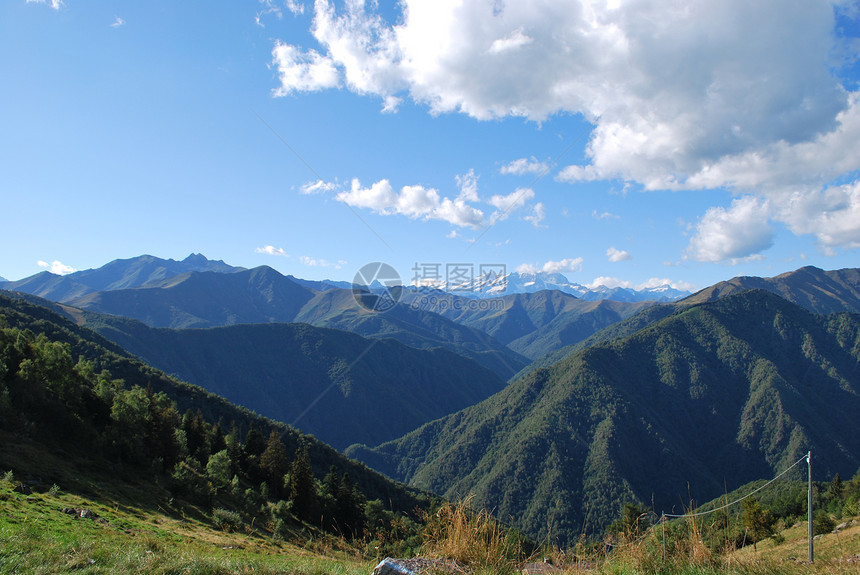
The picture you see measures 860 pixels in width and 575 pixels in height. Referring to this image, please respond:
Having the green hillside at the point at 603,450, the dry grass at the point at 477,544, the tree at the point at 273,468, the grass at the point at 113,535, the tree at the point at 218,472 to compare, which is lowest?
the green hillside at the point at 603,450

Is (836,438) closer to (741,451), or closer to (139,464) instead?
(741,451)

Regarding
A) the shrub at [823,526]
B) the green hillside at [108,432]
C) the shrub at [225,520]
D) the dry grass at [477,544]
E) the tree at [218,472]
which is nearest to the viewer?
the dry grass at [477,544]

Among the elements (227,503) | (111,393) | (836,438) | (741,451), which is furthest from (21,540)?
(836,438)

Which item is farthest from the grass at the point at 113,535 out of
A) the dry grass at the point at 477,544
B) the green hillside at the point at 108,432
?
the dry grass at the point at 477,544

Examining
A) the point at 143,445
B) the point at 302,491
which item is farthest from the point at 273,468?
the point at 143,445

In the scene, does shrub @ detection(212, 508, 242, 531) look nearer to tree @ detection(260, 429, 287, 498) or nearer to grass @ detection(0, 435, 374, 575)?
grass @ detection(0, 435, 374, 575)

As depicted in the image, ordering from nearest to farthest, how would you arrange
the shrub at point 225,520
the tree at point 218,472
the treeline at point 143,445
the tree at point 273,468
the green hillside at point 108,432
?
the shrub at point 225,520 < the green hillside at point 108,432 < the treeline at point 143,445 < the tree at point 218,472 < the tree at point 273,468

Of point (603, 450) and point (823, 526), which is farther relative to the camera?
point (603, 450)

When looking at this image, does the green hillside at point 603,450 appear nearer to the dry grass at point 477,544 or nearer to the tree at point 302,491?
the tree at point 302,491

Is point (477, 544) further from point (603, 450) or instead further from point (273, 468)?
point (603, 450)

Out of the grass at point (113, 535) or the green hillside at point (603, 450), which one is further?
the green hillside at point (603, 450)

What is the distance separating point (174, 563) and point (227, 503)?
29.0m

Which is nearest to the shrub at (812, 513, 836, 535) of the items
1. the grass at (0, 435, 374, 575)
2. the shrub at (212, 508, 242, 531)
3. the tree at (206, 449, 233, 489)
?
the grass at (0, 435, 374, 575)

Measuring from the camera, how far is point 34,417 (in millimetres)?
27422
